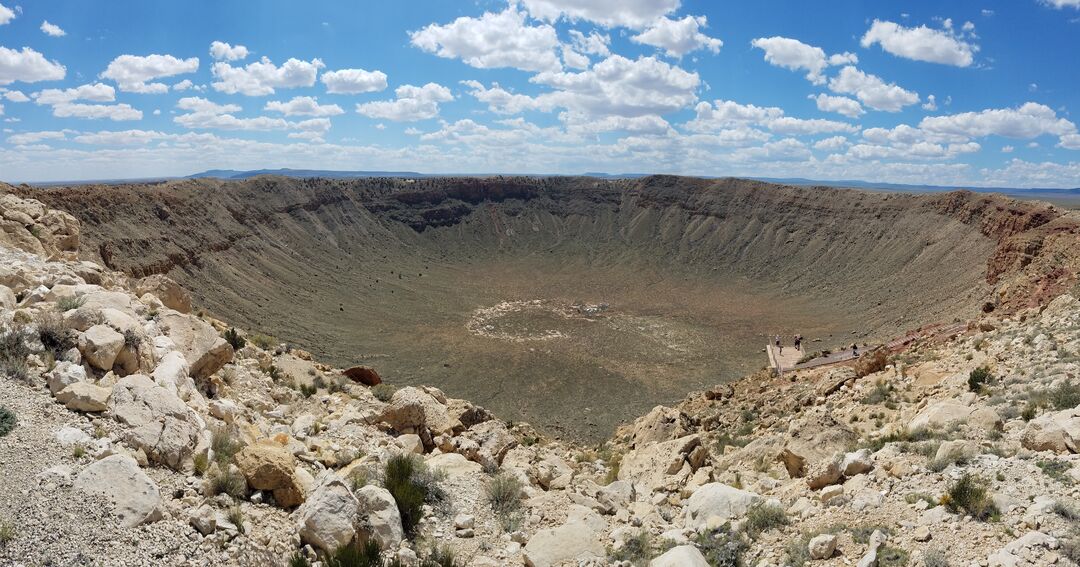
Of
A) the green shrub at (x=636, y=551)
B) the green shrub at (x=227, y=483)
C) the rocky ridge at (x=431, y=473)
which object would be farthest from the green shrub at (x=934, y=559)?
the green shrub at (x=227, y=483)

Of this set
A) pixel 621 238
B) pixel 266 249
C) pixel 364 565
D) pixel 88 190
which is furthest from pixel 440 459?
pixel 621 238

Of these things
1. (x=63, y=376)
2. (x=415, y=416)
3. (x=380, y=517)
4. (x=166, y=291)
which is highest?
(x=63, y=376)

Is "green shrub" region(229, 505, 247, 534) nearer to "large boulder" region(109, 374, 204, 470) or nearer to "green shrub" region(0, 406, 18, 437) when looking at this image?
"large boulder" region(109, 374, 204, 470)

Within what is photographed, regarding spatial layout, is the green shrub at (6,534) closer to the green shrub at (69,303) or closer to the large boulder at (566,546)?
the green shrub at (69,303)

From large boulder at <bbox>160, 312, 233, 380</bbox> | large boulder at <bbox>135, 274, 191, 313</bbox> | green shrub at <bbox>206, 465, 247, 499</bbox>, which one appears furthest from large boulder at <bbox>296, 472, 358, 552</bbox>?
large boulder at <bbox>135, 274, 191, 313</bbox>

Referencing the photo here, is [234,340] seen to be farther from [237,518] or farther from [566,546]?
[566,546]

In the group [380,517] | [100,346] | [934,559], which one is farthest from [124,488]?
[934,559]
